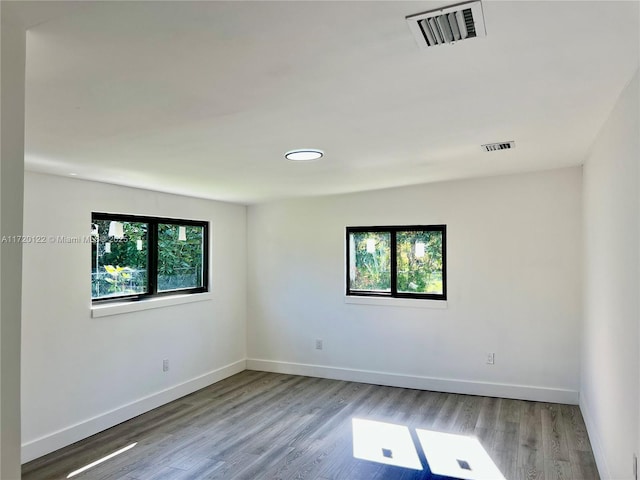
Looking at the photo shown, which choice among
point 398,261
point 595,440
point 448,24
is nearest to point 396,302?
point 398,261

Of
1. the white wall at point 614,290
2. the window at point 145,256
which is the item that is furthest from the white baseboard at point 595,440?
the window at point 145,256

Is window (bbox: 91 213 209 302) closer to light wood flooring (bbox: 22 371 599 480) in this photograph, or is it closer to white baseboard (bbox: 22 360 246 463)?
white baseboard (bbox: 22 360 246 463)

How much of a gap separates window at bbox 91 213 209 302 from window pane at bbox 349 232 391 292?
176 cm

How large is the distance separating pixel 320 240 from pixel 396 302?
1186 mm

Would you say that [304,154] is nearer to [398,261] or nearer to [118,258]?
[118,258]

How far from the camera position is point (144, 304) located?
167 inches

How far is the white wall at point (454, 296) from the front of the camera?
14.1 ft

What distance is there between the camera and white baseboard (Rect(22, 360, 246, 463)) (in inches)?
129

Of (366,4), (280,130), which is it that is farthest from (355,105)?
(366,4)

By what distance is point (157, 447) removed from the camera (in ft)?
11.3

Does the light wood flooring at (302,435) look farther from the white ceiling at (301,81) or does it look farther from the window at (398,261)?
the white ceiling at (301,81)

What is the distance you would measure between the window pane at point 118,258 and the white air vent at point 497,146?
326 centimetres

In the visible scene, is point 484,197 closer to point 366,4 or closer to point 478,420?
point 478,420

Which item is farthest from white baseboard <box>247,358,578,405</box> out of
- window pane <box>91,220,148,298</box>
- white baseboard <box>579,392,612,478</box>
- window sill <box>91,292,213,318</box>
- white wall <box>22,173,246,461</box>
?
window pane <box>91,220,148,298</box>
